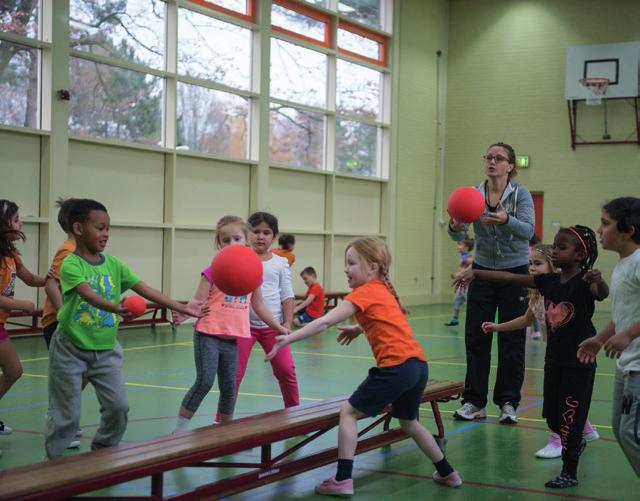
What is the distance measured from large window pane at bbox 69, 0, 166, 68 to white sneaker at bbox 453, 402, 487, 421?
9.42 metres

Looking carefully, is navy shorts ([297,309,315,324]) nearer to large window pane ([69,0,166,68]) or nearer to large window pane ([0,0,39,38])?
large window pane ([69,0,166,68])

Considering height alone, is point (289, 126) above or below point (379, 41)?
below

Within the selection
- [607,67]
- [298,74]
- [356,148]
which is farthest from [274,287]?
[607,67]

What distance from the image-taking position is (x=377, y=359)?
15.0ft

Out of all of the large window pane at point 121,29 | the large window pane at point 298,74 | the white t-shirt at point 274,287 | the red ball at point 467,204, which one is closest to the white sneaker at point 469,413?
the red ball at point 467,204

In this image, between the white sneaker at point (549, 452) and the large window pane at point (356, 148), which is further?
the large window pane at point (356, 148)

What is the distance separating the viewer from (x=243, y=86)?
54.1 ft

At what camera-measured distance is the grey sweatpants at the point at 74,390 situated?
453 centimetres

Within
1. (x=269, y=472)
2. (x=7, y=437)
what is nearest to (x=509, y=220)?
(x=269, y=472)

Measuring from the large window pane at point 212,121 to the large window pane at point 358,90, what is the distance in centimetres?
331

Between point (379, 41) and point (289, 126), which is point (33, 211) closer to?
point (289, 126)

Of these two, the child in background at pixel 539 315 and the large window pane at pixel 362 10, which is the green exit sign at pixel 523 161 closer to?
the large window pane at pixel 362 10

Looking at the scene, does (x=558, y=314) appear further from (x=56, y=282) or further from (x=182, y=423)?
(x=56, y=282)

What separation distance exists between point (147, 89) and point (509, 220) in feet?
32.3
